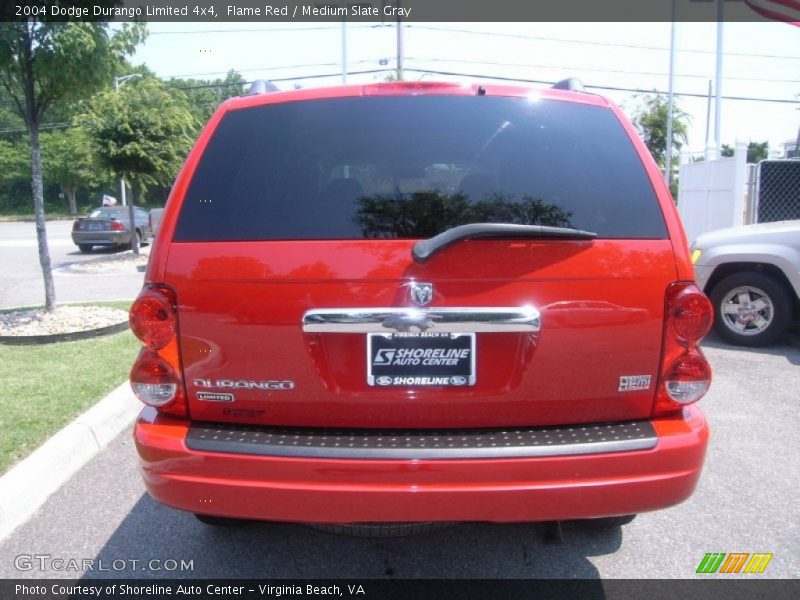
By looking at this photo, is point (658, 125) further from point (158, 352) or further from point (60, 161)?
point (60, 161)

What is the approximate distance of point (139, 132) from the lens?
13.5m

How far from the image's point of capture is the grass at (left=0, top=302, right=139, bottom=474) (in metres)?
3.78

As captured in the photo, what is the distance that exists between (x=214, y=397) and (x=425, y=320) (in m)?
0.81

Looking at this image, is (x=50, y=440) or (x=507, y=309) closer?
(x=507, y=309)

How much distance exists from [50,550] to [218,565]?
2.67 feet

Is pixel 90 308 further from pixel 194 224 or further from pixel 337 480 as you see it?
pixel 337 480

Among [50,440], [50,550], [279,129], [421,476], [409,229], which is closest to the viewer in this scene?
[421,476]

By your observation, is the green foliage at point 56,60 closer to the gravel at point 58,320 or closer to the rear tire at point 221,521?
the gravel at point 58,320

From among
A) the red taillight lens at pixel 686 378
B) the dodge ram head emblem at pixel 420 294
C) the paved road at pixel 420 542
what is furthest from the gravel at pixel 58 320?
the red taillight lens at pixel 686 378

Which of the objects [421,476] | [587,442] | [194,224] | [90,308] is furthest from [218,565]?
[90,308]

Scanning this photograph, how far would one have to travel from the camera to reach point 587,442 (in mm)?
2096

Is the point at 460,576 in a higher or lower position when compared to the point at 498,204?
lower

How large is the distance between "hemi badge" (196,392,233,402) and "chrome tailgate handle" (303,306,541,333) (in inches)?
16.4

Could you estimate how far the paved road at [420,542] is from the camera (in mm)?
2691
